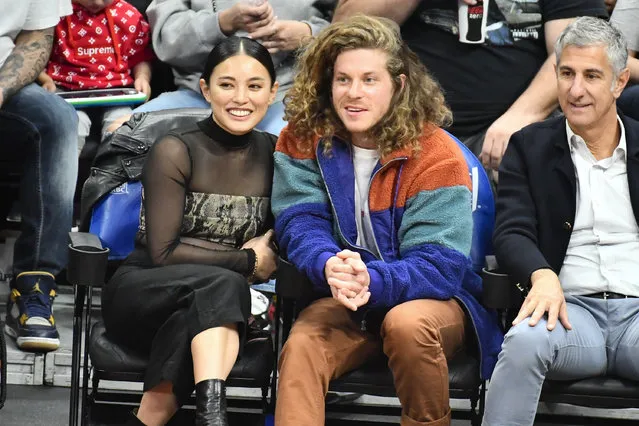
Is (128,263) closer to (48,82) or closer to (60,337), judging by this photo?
(60,337)

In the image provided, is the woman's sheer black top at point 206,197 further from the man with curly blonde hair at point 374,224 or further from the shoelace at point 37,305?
the shoelace at point 37,305

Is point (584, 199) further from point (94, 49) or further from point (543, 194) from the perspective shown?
point (94, 49)

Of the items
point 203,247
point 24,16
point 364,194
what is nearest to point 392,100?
point 364,194

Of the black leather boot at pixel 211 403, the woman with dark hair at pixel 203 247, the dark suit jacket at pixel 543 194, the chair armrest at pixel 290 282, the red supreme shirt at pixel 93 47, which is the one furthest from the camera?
the red supreme shirt at pixel 93 47

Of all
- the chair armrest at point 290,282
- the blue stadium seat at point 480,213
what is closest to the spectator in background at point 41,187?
the chair armrest at point 290,282

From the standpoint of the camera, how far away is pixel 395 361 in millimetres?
3520

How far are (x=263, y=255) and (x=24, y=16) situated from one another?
1.65 metres

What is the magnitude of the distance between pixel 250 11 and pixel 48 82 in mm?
921

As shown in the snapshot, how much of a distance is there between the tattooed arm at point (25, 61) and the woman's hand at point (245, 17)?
71cm

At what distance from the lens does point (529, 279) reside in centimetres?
363

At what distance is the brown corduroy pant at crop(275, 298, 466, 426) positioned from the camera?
348 cm

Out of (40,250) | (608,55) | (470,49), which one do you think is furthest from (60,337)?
(608,55)

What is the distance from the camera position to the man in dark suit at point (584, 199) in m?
3.70

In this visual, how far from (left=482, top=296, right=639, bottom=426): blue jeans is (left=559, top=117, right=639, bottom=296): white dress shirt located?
0.09 m
